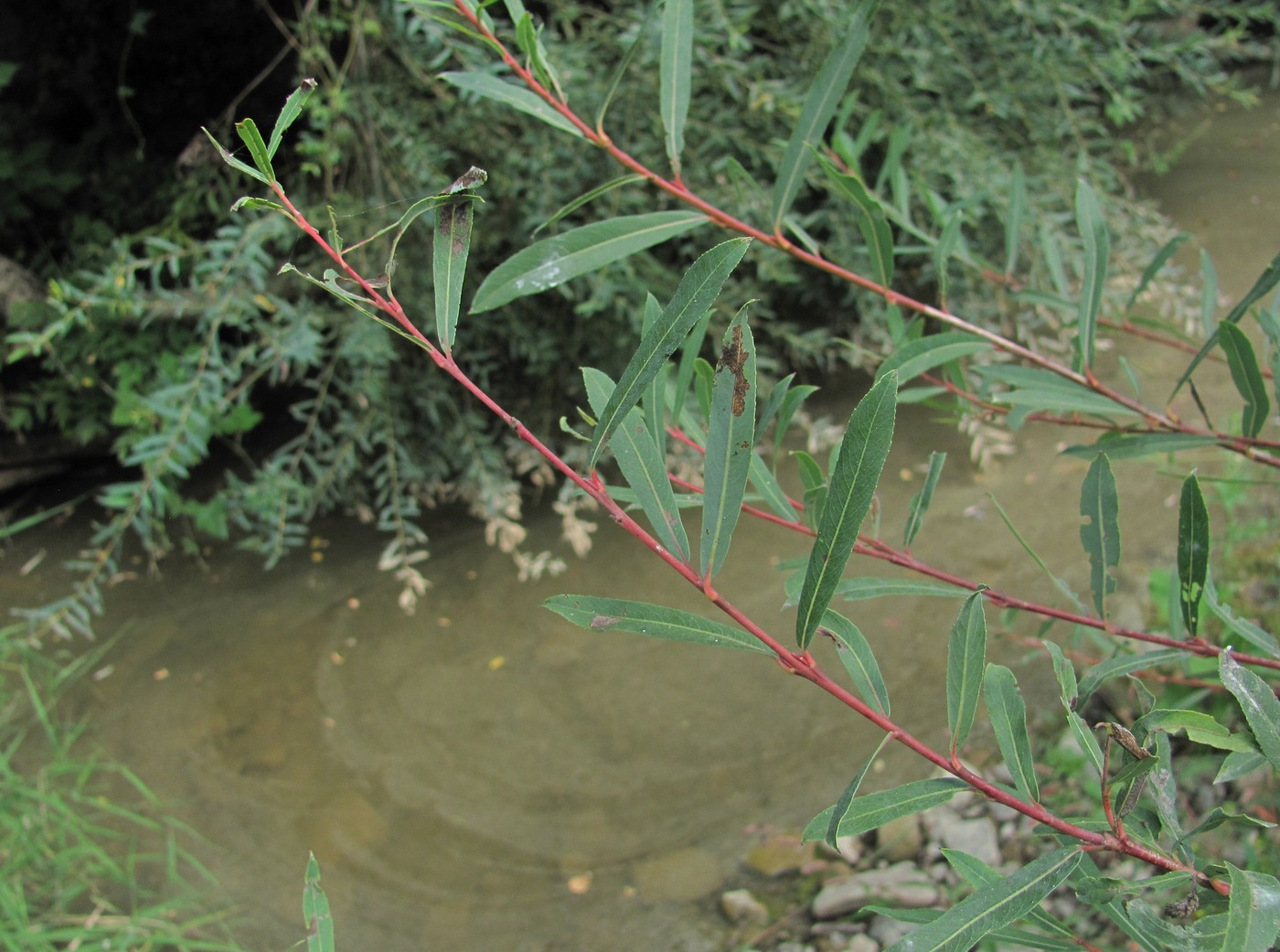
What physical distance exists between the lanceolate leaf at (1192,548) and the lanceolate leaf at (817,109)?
16.0 inches

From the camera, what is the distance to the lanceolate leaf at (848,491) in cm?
53

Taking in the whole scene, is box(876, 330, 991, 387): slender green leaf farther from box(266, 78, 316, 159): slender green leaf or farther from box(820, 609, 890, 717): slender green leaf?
box(266, 78, 316, 159): slender green leaf

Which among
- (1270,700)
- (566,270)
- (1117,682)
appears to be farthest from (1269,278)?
(1117,682)

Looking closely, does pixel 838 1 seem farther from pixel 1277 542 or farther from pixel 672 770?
pixel 672 770

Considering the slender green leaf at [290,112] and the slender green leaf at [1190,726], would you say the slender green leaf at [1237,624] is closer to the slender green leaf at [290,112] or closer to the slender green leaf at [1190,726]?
the slender green leaf at [1190,726]

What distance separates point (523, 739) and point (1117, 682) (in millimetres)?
1301

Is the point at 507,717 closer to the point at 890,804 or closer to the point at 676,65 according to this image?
the point at 676,65

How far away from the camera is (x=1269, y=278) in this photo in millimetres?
859

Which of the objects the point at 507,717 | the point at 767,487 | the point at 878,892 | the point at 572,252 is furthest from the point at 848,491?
the point at 507,717

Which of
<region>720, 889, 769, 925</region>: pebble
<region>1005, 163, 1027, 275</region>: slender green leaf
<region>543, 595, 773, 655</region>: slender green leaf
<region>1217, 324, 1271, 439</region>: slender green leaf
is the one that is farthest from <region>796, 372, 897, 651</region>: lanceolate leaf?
<region>720, 889, 769, 925</region>: pebble

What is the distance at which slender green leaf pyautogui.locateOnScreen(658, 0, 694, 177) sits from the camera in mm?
996

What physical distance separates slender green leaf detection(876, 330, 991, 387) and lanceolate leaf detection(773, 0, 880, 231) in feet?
0.53

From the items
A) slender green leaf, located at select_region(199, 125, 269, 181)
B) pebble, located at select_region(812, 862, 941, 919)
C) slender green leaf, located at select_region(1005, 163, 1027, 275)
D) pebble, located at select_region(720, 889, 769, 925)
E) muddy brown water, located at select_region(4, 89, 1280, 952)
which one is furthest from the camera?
muddy brown water, located at select_region(4, 89, 1280, 952)

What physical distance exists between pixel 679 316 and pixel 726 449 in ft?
0.31
